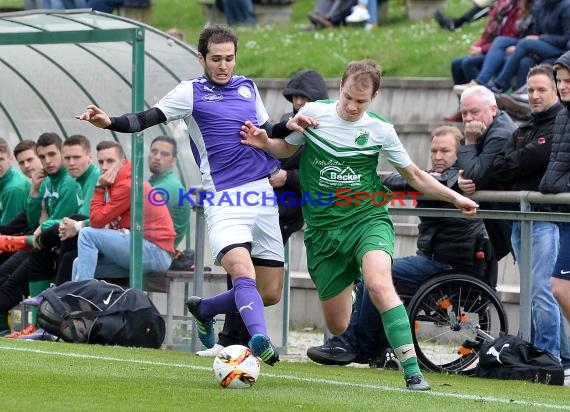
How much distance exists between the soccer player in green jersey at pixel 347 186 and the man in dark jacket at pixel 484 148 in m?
1.35

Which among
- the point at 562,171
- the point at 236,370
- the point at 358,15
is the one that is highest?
the point at 358,15

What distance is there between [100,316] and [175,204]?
1.63 metres

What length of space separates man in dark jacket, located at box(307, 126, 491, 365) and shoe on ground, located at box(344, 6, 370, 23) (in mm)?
12214

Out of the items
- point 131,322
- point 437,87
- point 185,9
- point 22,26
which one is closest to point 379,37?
point 437,87

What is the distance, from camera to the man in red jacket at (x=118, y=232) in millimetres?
13391

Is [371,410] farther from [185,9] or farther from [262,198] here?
[185,9]

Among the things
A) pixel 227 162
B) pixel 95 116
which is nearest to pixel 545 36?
pixel 227 162

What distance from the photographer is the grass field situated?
8258 mm

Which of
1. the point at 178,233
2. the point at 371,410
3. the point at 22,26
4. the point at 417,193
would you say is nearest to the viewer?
the point at 371,410

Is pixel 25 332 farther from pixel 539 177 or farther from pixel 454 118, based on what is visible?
pixel 454 118

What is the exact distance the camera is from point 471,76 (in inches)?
703

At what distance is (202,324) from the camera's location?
1059cm

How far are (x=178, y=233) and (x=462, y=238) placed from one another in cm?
313

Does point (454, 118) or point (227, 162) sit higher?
point (454, 118)
